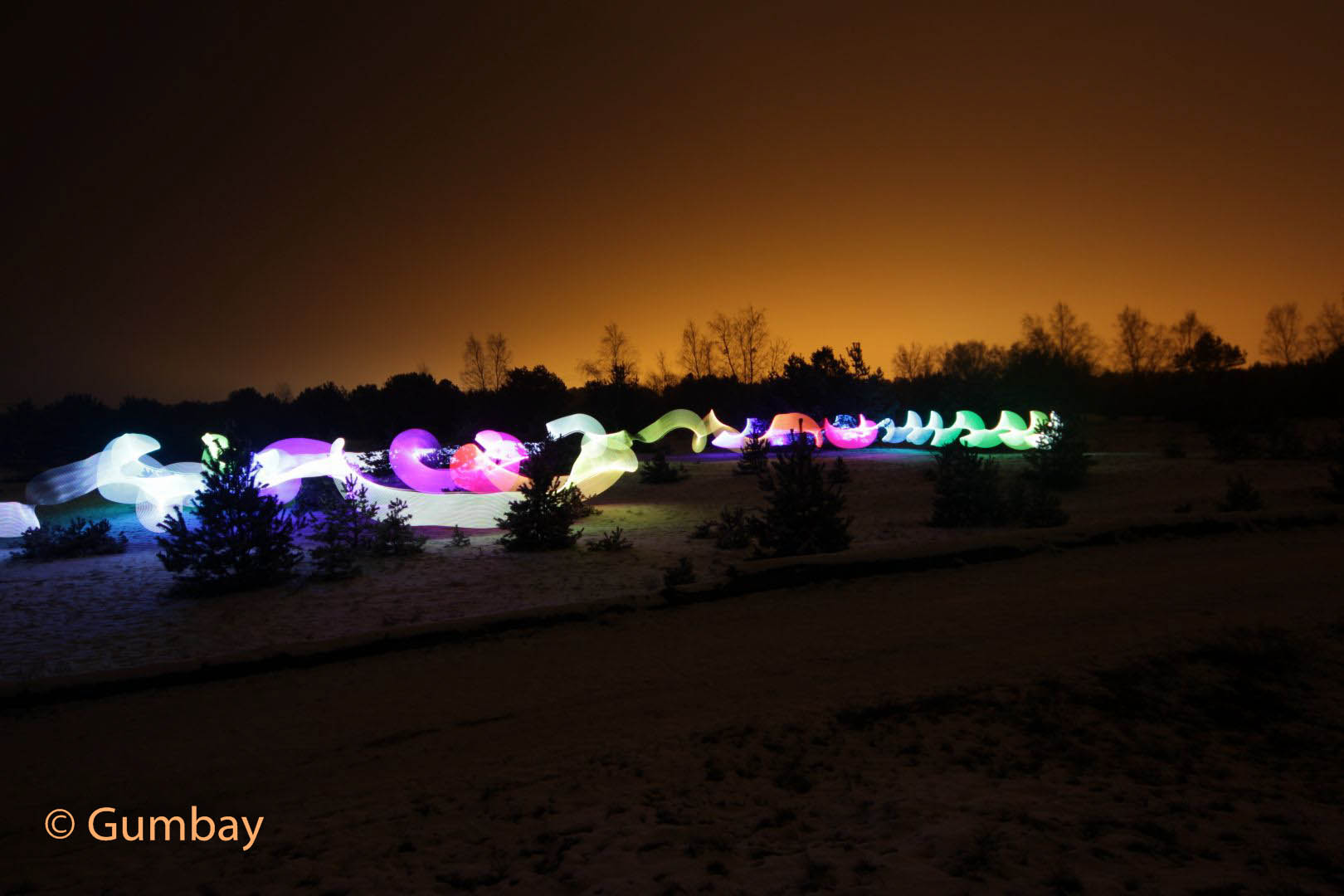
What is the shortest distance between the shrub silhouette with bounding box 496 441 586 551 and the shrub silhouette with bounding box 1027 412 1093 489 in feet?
37.7


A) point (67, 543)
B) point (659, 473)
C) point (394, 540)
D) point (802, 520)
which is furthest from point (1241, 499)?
point (67, 543)

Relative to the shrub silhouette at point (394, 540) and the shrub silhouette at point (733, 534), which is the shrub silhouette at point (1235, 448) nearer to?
the shrub silhouette at point (733, 534)

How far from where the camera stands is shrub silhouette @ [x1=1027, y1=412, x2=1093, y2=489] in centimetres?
1777

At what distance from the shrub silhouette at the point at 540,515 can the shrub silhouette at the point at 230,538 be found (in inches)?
124

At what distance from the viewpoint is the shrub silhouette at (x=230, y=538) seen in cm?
942

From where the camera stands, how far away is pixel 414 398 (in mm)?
48531

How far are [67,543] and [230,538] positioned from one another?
5161 millimetres

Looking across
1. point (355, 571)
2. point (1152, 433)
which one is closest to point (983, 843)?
point (355, 571)

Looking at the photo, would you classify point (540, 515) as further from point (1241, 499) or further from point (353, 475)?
point (1241, 499)

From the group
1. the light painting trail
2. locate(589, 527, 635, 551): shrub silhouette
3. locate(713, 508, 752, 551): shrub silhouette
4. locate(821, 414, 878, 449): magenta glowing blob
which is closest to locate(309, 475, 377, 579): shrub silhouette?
the light painting trail

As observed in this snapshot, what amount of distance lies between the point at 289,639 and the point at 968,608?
20.6 ft

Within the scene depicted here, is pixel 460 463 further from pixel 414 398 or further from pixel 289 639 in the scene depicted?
pixel 414 398

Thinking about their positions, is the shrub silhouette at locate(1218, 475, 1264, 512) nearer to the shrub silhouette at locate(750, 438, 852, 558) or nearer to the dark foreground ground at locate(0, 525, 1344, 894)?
the dark foreground ground at locate(0, 525, 1344, 894)

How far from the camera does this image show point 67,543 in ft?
41.1
